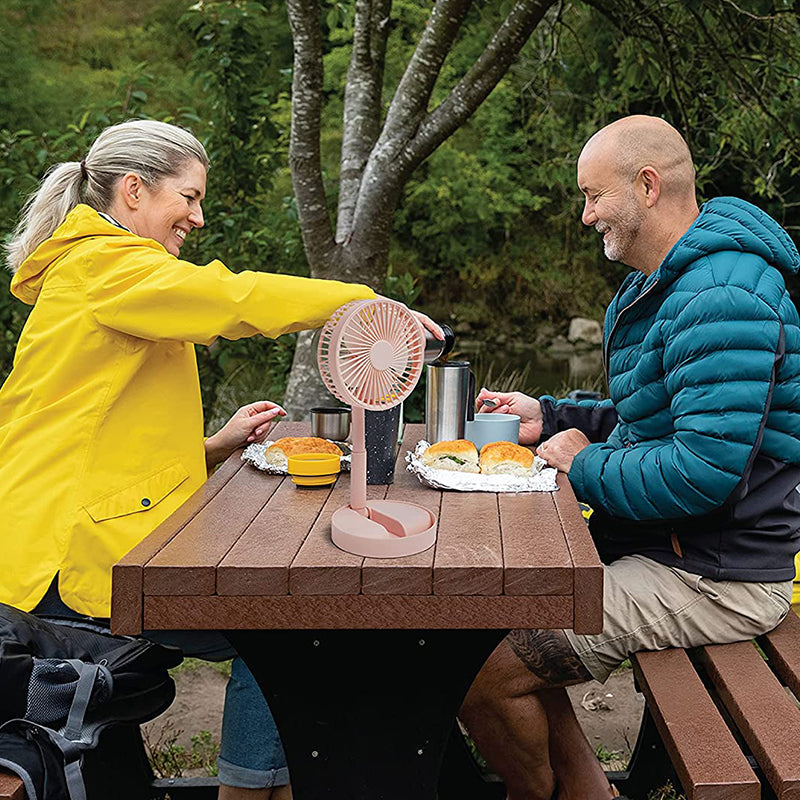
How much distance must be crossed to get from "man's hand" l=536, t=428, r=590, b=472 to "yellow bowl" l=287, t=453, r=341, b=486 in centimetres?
54

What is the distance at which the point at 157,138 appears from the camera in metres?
2.75

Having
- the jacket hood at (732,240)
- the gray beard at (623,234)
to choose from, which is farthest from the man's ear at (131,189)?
the jacket hood at (732,240)

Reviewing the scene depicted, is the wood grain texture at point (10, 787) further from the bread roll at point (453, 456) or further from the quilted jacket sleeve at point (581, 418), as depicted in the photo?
the quilted jacket sleeve at point (581, 418)

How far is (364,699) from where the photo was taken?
2.14 meters

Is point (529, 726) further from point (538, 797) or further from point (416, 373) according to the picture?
point (416, 373)

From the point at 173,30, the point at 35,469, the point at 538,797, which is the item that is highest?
the point at 173,30

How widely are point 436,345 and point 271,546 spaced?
0.73 meters

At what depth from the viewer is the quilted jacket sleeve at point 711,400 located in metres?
2.28

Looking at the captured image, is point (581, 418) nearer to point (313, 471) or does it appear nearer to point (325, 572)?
point (313, 471)

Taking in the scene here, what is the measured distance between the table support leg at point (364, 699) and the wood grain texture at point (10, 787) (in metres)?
0.45

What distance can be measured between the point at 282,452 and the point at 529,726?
0.89m

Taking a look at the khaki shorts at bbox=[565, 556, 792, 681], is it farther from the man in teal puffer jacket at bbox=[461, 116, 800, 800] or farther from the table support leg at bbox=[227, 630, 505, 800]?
the table support leg at bbox=[227, 630, 505, 800]

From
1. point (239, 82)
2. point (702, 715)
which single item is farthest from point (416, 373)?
point (239, 82)

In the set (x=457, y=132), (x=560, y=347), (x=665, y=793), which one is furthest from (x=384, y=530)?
(x=457, y=132)
